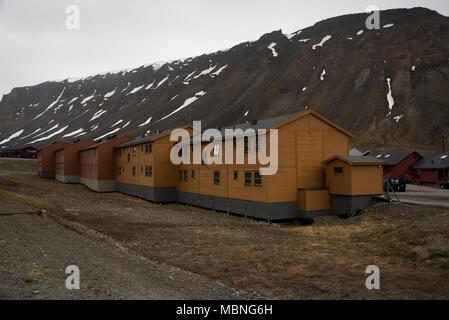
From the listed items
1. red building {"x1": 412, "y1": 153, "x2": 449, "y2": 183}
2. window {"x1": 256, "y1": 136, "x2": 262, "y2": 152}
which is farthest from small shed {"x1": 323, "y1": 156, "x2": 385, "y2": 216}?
red building {"x1": 412, "y1": 153, "x2": 449, "y2": 183}

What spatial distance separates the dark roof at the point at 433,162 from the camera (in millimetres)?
53781

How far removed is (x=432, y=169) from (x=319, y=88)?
66.2m

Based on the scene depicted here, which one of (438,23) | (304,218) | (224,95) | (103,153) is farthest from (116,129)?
(304,218)

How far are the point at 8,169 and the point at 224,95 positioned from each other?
8215cm

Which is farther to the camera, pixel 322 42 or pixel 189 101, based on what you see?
pixel 189 101

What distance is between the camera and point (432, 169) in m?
55.1

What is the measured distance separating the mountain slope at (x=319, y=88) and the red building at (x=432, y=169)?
2474cm

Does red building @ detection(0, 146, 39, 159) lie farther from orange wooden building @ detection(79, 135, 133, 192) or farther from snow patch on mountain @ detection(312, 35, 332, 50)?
snow patch on mountain @ detection(312, 35, 332, 50)

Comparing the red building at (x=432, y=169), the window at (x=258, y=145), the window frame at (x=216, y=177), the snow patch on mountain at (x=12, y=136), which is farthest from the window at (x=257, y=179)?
the snow patch on mountain at (x=12, y=136)

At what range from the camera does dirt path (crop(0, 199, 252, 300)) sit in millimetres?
9422

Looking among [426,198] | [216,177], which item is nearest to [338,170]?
[216,177]

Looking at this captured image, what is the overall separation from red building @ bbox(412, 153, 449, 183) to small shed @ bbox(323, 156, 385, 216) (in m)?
33.0

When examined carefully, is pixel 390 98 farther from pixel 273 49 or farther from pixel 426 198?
pixel 273 49
